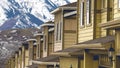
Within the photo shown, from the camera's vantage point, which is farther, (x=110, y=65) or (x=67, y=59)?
(x=67, y=59)

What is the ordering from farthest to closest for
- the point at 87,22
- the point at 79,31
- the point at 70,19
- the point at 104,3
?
the point at 70,19, the point at 79,31, the point at 87,22, the point at 104,3

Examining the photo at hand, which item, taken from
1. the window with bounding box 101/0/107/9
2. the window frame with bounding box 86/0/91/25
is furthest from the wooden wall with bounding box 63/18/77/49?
the window with bounding box 101/0/107/9

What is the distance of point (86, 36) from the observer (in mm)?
22078

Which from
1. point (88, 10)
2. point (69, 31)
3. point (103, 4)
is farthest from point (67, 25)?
point (103, 4)

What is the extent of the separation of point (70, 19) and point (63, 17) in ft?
2.27

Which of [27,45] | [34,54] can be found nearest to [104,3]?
[34,54]

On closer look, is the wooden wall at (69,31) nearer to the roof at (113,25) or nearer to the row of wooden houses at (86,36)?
the row of wooden houses at (86,36)

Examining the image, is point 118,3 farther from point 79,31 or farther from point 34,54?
point 34,54

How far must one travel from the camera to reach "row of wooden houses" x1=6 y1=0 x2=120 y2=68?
1416 cm

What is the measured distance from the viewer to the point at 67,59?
22578mm

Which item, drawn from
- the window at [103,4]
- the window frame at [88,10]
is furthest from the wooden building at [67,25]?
the window at [103,4]

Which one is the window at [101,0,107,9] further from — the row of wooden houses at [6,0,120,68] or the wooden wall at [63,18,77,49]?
the wooden wall at [63,18,77,49]

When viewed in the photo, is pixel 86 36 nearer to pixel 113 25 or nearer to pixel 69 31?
pixel 69 31

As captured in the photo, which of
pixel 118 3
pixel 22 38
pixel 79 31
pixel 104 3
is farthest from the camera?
pixel 22 38
